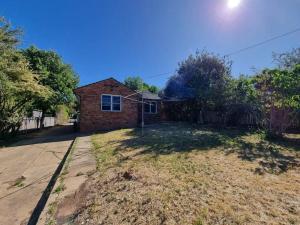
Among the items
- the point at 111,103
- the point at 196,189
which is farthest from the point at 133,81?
the point at 196,189

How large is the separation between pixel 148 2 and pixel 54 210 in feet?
36.7

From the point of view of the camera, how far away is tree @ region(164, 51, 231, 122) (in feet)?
46.0

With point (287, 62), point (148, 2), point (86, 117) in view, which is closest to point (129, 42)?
point (148, 2)

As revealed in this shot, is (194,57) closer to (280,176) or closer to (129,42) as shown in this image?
(129,42)

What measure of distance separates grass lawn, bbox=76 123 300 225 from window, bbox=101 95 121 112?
30.3 feet

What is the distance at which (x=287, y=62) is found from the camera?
70.7 ft

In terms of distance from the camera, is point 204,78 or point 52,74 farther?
point 52,74

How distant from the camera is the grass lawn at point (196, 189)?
281 cm

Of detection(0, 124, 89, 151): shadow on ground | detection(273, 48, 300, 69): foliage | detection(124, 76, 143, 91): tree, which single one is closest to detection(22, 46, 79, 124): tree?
detection(0, 124, 89, 151): shadow on ground

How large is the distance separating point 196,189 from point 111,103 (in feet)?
41.3

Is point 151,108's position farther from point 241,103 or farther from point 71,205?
point 71,205

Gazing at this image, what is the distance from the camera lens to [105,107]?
1518 cm

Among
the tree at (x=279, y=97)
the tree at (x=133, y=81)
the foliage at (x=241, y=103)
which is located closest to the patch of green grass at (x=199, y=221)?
the tree at (x=279, y=97)

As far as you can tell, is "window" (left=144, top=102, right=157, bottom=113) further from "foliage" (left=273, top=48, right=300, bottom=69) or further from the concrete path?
"foliage" (left=273, top=48, right=300, bottom=69)
